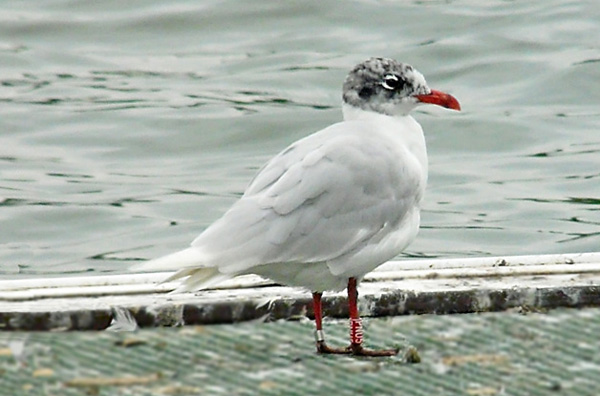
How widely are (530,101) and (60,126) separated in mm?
3383

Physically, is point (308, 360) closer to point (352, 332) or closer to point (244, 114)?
point (352, 332)

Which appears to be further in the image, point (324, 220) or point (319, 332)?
point (324, 220)

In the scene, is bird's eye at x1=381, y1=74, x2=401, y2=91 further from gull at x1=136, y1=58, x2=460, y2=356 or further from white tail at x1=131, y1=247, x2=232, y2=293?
white tail at x1=131, y1=247, x2=232, y2=293

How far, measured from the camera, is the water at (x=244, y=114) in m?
8.51

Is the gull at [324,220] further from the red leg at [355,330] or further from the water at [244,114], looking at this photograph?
the water at [244,114]

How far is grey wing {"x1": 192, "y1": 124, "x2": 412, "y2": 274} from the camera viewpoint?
407 cm

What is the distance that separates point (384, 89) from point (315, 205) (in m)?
0.54

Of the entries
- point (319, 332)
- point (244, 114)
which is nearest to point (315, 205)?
point (319, 332)

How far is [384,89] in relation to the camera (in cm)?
455

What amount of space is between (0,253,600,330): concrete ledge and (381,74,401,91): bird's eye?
0.57 m

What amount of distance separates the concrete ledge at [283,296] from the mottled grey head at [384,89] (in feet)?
1.67

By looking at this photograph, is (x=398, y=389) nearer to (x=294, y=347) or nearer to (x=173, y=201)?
(x=294, y=347)

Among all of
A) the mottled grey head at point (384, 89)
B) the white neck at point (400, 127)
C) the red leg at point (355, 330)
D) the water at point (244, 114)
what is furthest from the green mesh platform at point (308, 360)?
the water at point (244, 114)

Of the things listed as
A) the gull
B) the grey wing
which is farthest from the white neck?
the grey wing
